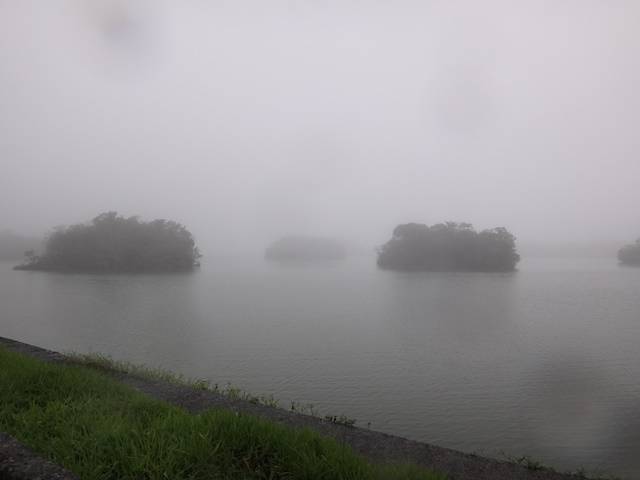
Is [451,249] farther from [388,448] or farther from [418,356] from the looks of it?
[388,448]

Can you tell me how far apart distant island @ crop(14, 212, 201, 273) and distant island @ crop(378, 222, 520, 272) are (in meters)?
33.8

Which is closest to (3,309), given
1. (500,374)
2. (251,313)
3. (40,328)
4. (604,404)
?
(40,328)

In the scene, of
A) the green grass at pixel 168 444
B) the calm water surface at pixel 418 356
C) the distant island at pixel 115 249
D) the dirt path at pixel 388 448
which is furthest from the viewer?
the distant island at pixel 115 249

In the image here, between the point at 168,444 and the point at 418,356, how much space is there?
1067cm

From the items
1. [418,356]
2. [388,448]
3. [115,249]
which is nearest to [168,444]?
[388,448]

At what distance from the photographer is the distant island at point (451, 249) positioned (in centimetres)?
6262

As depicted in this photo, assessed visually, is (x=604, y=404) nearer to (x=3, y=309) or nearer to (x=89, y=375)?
(x=89, y=375)

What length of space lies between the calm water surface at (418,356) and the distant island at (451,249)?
1426 inches

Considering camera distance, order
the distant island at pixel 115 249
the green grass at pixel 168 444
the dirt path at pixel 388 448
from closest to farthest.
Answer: the green grass at pixel 168 444, the dirt path at pixel 388 448, the distant island at pixel 115 249

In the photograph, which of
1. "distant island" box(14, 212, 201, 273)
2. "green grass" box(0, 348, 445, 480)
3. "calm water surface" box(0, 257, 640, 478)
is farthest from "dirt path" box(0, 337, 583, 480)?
"distant island" box(14, 212, 201, 273)

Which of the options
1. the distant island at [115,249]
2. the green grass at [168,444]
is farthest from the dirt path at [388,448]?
the distant island at [115,249]

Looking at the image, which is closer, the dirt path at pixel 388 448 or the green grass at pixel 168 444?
the green grass at pixel 168 444

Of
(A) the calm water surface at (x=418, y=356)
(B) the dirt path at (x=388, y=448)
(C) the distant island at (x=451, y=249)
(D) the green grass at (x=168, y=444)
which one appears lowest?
(A) the calm water surface at (x=418, y=356)

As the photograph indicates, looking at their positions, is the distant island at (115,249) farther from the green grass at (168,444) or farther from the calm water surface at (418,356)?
the green grass at (168,444)
